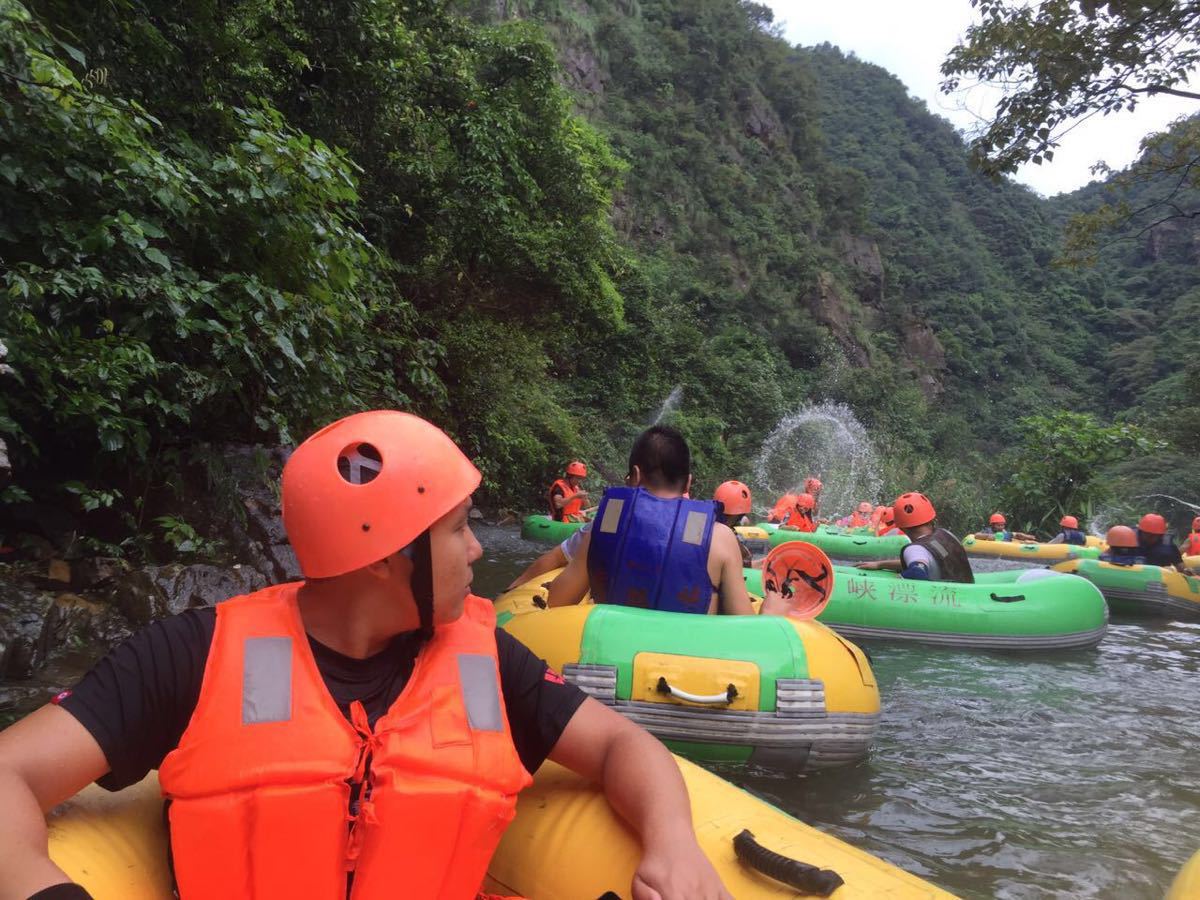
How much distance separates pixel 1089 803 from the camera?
340 centimetres

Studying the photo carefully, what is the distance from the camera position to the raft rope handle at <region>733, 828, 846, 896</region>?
138 centimetres

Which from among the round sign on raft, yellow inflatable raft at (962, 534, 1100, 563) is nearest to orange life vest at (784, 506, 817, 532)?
yellow inflatable raft at (962, 534, 1100, 563)

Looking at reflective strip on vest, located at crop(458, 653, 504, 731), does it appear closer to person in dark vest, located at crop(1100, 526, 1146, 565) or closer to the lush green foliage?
person in dark vest, located at crop(1100, 526, 1146, 565)

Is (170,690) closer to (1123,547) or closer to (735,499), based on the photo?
(735,499)

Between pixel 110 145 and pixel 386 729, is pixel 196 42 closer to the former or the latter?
pixel 110 145

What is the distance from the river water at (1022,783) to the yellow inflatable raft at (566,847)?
4.98 ft

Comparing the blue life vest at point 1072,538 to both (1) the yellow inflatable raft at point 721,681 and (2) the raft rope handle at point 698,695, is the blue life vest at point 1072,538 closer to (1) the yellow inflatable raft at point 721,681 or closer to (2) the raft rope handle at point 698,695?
(1) the yellow inflatable raft at point 721,681

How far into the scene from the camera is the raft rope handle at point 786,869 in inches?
54.4

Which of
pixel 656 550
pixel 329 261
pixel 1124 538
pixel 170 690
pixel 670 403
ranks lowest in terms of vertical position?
pixel 170 690

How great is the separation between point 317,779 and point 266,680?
177mm

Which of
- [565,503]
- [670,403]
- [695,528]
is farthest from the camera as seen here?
[670,403]

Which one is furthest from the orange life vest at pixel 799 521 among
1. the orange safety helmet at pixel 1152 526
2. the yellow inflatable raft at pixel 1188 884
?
the yellow inflatable raft at pixel 1188 884

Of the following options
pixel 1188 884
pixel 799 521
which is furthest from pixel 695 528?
pixel 799 521

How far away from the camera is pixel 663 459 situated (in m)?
3.54
